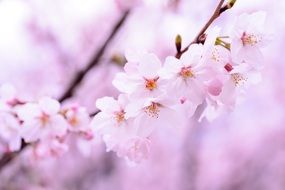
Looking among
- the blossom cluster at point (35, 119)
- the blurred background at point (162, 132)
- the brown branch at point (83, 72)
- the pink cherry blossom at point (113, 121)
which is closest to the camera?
the pink cherry blossom at point (113, 121)

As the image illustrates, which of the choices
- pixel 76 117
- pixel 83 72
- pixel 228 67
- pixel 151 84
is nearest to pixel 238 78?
pixel 228 67

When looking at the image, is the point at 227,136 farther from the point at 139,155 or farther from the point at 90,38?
the point at 139,155

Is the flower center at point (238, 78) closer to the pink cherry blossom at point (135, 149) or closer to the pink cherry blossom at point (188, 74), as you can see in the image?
the pink cherry blossom at point (188, 74)

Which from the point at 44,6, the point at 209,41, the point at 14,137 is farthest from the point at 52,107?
the point at 44,6

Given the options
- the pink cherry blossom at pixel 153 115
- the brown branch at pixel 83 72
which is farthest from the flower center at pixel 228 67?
the brown branch at pixel 83 72

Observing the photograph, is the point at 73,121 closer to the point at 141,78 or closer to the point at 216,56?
the point at 141,78

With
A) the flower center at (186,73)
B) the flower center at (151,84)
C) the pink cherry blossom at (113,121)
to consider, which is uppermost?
the flower center at (186,73)
